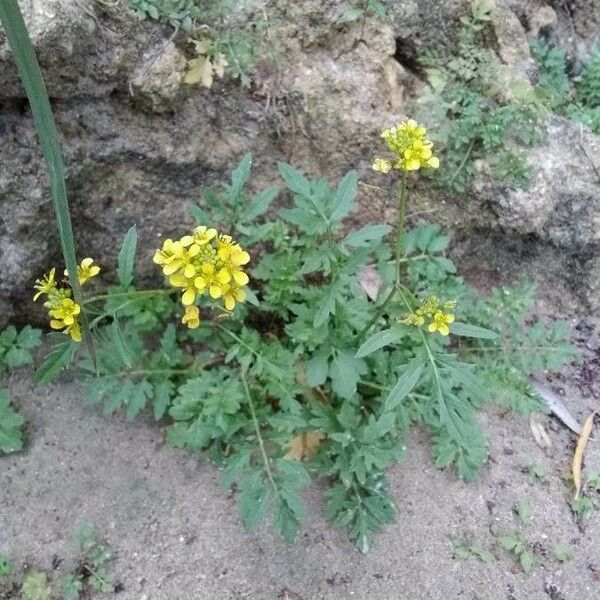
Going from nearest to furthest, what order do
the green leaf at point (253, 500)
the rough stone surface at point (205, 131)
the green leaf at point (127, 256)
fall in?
the green leaf at point (127, 256)
the green leaf at point (253, 500)
the rough stone surface at point (205, 131)

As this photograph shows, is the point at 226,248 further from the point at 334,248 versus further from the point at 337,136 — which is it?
the point at 337,136

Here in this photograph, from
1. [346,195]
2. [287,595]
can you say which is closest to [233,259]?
[346,195]

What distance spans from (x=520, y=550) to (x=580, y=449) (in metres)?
0.51

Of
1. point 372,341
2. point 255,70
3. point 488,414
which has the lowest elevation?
point 488,414

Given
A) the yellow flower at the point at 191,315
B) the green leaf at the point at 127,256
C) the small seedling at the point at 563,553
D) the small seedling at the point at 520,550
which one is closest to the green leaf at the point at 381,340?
the yellow flower at the point at 191,315

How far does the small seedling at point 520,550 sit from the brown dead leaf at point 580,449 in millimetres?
304

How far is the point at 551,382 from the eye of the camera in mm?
2984

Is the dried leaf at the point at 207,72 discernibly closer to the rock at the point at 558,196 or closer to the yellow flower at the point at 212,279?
the yellow flower at the point at 212,279

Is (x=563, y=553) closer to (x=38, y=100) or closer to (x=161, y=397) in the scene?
(x=161, y=397)

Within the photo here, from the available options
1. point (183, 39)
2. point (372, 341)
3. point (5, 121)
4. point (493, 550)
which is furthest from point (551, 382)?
point (5, 121)

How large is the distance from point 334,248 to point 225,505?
103 cm

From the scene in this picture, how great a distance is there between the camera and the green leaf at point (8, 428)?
2.53 metres

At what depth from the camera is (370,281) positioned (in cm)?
285

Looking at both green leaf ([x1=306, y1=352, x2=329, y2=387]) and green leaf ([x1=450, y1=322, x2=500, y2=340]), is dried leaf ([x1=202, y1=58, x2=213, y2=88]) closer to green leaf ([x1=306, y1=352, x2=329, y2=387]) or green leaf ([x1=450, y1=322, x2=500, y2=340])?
green leaf ([x1=306, y1=352, x2=329, y2=387])
